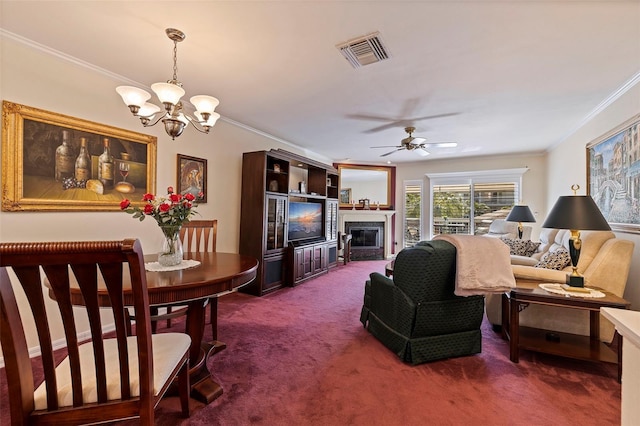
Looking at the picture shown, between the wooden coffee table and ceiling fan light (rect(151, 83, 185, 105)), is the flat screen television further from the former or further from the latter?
the wooden coffee table

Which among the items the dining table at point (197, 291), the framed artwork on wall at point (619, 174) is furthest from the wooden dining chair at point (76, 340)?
the framed artwork on wall at point (619, 174)

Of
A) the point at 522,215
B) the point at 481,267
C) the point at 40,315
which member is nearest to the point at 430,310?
the point at 481,267

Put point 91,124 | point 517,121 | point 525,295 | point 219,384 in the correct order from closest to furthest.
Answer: point 219,384
point 525,295
point 91,124
point 517,121

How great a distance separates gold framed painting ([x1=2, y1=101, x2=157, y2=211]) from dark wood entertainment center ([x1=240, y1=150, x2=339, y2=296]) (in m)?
1.37

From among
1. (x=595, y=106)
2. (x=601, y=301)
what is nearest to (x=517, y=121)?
(x=595, y=106)

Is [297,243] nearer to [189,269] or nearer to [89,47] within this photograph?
[189,269]

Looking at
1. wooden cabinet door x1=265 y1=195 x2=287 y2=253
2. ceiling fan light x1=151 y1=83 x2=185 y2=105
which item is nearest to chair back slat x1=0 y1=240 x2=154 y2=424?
ceiling fan light x1=151 y1=83 x2=185 y2=105

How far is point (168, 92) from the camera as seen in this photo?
187 centimetres

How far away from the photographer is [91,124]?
2535 millimetres

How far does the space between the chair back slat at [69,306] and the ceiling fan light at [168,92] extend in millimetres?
1346

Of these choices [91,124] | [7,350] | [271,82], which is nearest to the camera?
[7,350]

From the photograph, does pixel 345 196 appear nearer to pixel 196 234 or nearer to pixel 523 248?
pixel 523 248

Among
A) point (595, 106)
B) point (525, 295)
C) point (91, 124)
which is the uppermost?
point (595, 106)

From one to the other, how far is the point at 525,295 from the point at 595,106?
2.81 metres
